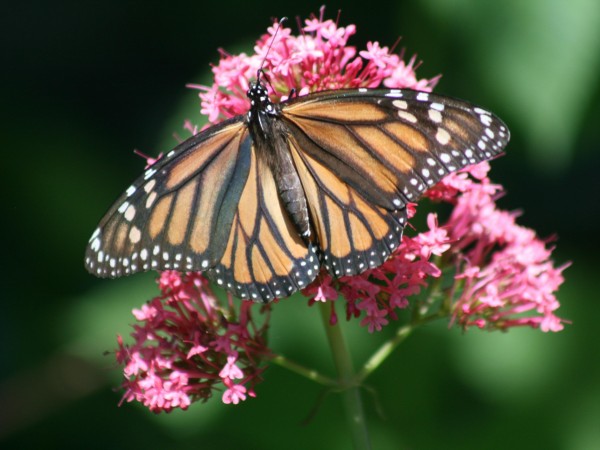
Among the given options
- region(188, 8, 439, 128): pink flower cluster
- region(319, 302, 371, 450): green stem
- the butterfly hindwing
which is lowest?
region(319, 302, 371, 450): green stem

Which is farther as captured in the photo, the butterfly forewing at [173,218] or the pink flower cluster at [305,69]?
the pink flower cluster at [305,69]

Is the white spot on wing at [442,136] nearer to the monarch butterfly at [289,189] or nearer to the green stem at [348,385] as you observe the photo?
the monarch butterfly at [289,189]

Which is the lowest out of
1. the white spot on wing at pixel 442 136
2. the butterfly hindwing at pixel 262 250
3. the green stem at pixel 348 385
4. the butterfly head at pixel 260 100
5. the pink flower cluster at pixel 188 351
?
the green stem at pixel 348 385

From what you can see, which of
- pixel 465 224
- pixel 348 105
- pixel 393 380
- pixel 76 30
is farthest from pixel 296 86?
pixel 76 30

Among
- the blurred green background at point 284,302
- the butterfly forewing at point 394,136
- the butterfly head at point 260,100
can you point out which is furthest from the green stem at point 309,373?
the blurred green background at point 284,302

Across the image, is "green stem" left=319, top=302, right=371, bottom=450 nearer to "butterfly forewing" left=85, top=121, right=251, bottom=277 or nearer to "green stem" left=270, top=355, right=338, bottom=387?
"green stem" left=270, top=355, right=338, bottom=387

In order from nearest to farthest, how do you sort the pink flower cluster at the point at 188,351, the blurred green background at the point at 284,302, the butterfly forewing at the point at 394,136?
1. the butterfly forewing at the point at 394,136
2. the pink flower cluster at the point at 188,351
3. the blurred green background at the point at 284,302

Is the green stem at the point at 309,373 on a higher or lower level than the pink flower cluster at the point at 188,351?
lower

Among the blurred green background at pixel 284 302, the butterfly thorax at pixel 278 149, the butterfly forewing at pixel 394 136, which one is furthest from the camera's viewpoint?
the blurred green background at pixel 284 302

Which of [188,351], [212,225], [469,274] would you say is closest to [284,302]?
[188,351]

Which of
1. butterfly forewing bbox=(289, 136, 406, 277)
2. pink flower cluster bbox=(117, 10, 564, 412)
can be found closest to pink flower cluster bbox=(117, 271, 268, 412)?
pink flower cluster bbox=(117, 10, 564, 412)
